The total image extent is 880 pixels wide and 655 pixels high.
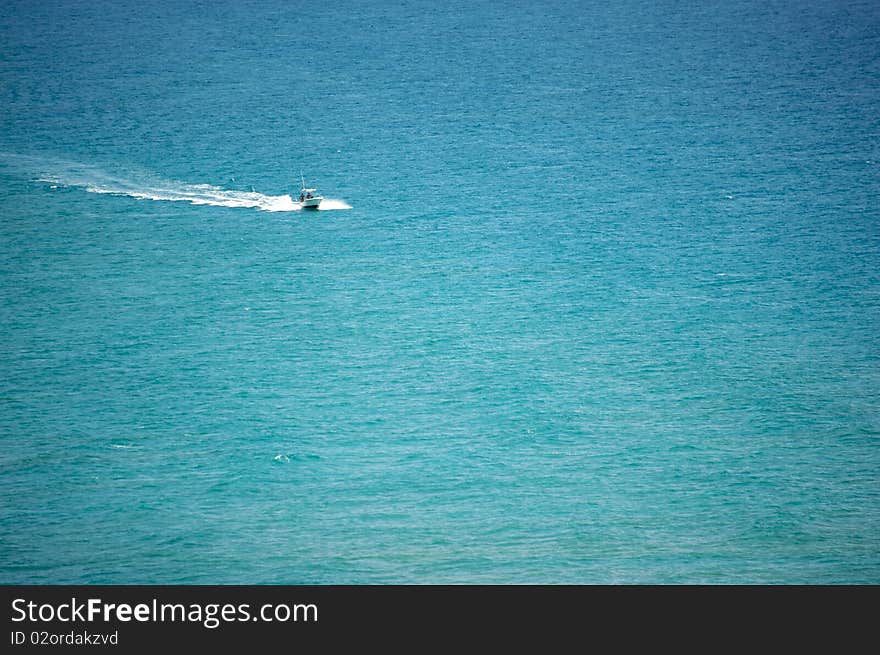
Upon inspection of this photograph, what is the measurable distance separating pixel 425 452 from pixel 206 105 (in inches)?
1559

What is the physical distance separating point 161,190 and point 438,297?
18.7 m

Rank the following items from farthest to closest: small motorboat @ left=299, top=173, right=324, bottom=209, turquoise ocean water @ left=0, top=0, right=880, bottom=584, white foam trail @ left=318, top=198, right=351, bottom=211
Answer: white foam trail @ left=318, top=198, right=351, bottom=211, small motorboat @ left=299, top=173, right=324, bottom=209, turquoise ocean water @ left=0, top=0, right=880, bottom=584

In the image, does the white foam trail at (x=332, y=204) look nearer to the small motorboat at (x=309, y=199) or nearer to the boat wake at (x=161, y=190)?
the boat wake at (x=161, y=190)

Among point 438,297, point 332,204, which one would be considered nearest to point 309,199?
point 332,204

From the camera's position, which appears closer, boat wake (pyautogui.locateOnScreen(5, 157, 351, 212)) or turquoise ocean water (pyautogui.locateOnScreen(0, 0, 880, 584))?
turquoise ocean water (pyautogui.locateOnScreen(0, 0, 880, 584))

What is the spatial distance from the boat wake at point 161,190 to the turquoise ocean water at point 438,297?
199 millimetres

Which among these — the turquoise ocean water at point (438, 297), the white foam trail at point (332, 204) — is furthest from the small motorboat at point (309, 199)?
the turquoise ocean water at point (438, 297)

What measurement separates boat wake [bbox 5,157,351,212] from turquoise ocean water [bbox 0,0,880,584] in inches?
7.9

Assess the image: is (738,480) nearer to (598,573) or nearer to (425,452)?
(598,573)

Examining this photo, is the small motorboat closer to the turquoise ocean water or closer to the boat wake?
the boat wake

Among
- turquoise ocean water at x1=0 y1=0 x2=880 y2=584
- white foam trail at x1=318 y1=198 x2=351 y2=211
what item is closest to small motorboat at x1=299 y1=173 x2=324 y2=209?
white foam trail at x1=318 y1=198 x2=351 y2=211

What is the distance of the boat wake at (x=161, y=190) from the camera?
2346 inches

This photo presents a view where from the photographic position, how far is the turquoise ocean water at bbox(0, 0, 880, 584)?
3541 cm

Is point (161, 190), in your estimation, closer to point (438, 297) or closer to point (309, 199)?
point (309, 199)
